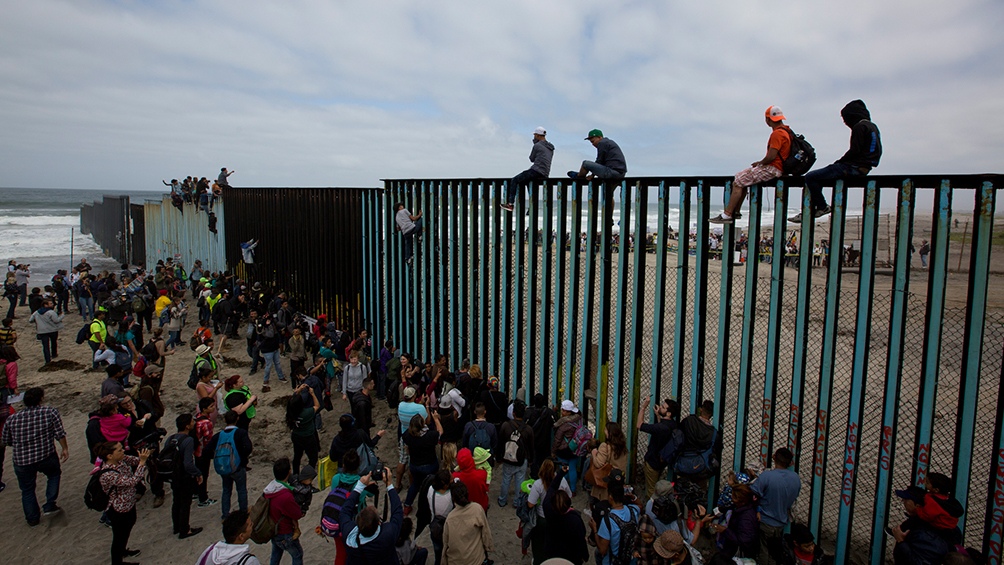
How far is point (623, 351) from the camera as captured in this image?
26.4 ft

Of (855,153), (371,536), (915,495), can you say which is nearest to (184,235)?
(371,536)

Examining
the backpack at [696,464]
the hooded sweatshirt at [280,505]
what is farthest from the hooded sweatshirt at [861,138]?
the hooded sweatshirt at [280,505]

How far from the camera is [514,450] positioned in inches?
276

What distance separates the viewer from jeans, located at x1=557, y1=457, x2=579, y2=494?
744 centimetres

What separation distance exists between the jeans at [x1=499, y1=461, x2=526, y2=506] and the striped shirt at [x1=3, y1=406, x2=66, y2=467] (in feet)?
17.6

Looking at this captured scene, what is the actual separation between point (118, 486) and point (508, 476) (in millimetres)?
4209

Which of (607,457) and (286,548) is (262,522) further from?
(607,457)

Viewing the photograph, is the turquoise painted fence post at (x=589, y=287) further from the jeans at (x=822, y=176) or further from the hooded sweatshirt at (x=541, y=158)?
the jeans at (x=822, y=176)

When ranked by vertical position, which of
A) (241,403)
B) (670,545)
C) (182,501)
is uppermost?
(241,403)

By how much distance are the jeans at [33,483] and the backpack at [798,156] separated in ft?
29.8

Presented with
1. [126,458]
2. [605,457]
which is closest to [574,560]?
[605,457]

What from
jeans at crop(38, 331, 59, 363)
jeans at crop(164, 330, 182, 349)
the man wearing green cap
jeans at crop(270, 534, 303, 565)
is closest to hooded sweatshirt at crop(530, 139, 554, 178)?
the man wearing green cap

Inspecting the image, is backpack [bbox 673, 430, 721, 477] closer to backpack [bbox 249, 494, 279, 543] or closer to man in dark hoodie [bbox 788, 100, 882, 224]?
man in dark hoodie [bbox 788, 100, 882, 224]

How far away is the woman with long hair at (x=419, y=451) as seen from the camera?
21.6ft
